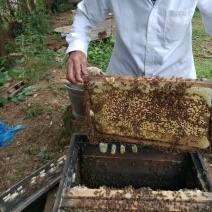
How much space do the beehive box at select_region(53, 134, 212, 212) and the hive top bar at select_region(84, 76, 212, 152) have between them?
0.13 meters

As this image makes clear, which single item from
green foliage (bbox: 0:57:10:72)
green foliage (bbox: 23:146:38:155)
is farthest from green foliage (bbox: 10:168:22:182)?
green foliage (bbox: 0:57:10:72)

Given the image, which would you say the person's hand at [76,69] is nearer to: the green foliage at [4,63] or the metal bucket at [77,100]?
the metal bucket at [77,100]

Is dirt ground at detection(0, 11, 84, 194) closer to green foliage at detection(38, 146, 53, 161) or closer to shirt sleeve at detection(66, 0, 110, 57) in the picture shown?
green foliage at detection(38, 146, 53, 161)

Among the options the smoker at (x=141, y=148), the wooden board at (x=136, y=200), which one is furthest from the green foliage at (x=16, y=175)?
the wooden board at (x=136, y=200)

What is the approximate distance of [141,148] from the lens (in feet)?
7.33

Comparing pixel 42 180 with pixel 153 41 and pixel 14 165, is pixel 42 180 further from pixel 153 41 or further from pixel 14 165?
pixel 153 41

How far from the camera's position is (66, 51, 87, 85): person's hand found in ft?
7.36

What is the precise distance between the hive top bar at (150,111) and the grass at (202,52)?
14.6ft

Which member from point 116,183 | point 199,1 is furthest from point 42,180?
point 199,1

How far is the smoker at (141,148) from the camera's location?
1.82 m

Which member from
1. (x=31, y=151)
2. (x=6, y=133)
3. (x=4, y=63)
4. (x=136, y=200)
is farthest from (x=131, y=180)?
(x=4, y=63)

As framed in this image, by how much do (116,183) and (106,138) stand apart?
Result: 434 mm

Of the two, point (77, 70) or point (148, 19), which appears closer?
point (77, 70)

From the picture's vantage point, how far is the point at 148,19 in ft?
8.18
